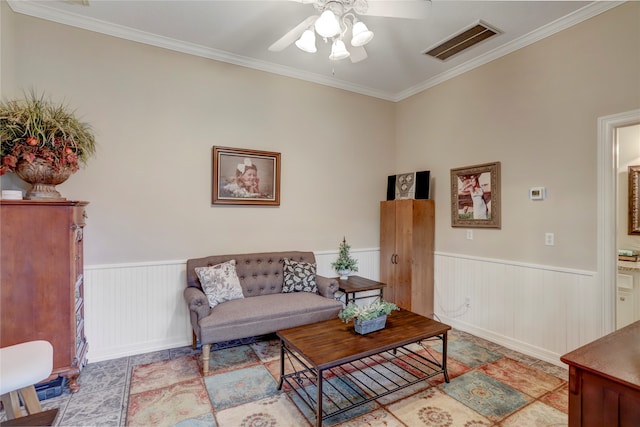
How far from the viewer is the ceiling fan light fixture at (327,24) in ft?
6.60

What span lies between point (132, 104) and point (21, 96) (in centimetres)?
82

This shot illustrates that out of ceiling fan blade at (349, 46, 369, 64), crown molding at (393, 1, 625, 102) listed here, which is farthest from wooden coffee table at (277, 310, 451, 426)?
crown molding at (393, 1, 625, 102)

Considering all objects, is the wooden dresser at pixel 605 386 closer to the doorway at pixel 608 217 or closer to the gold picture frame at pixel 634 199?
the doorway at pixel 608 217

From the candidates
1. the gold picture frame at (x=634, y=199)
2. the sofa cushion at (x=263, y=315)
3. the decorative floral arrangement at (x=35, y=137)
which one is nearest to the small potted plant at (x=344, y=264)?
the sofa cushion at (x=263, y=315)

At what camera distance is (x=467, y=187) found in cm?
369

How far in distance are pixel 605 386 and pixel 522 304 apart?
2074 millimetres

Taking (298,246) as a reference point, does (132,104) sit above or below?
above

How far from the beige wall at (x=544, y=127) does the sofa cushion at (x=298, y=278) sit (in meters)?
1.77

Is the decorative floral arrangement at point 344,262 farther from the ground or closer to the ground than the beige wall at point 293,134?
closer to the ground

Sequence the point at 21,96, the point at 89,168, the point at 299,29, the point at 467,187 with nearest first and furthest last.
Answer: the point at 299,29 < the point at 21,96 < the point at 89,168 < the point at 467,187

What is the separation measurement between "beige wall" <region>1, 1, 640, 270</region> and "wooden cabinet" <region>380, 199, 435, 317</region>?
0.23 meters

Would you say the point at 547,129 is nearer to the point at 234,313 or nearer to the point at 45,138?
the point at 234,313

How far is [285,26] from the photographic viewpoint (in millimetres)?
2971

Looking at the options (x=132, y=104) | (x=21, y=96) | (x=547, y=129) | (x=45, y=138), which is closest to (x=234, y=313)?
(x=45, y=138)
